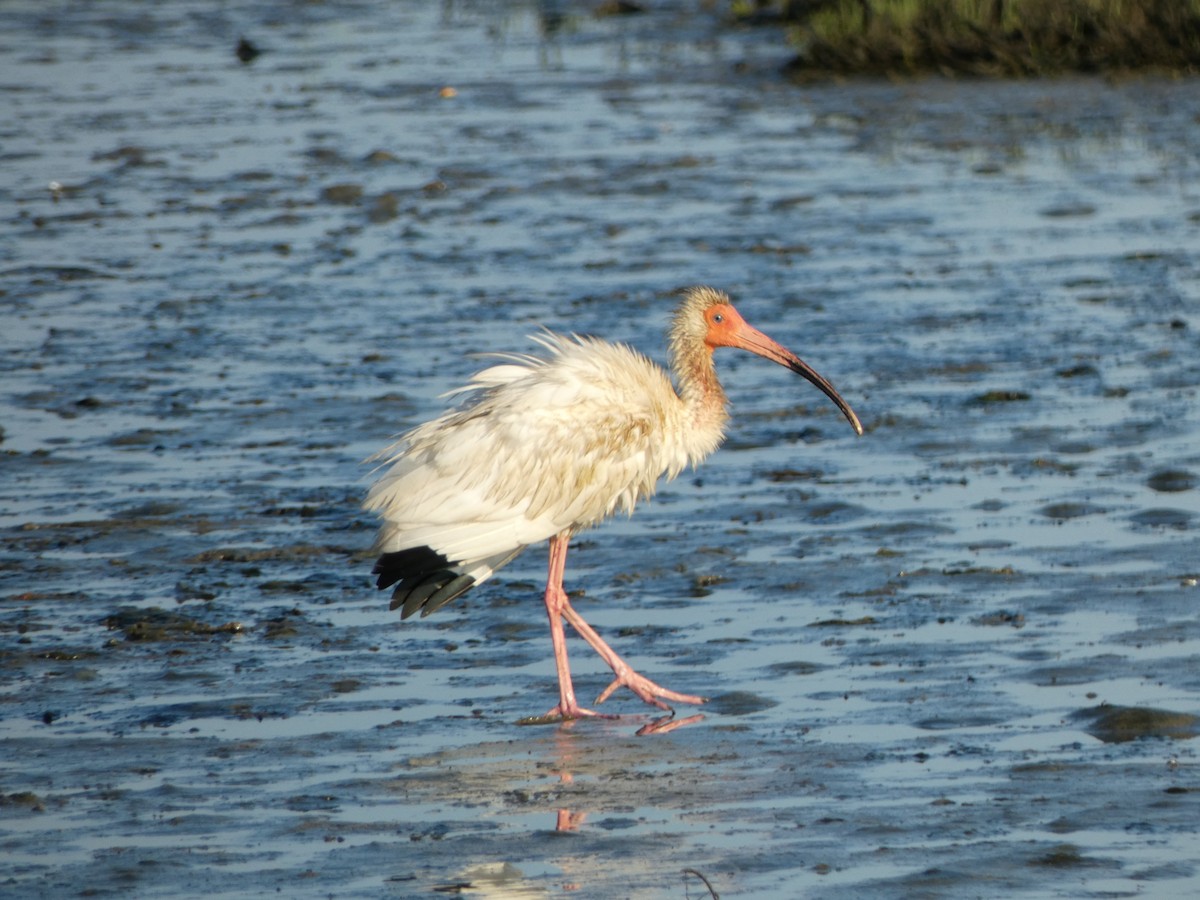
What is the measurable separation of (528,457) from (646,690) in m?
0.97

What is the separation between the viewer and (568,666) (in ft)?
25.2

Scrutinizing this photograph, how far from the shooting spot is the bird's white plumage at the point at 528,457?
7676 mm

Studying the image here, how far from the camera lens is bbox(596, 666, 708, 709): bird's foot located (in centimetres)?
741

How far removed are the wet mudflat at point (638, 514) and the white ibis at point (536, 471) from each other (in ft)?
1.01

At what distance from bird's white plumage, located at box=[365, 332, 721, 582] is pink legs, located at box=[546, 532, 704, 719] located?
172 mm

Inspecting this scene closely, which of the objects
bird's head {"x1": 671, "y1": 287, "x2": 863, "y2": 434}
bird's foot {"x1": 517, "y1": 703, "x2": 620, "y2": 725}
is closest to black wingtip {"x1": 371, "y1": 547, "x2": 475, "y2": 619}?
bird's foot {"x1": 517, "y1": 703, "x2": 620, "y2": 725}

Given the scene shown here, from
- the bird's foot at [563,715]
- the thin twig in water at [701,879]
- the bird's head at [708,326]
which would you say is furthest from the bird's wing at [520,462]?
the thin twig in water at [701,879]

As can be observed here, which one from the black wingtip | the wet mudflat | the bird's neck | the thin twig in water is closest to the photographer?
the thin twig in water

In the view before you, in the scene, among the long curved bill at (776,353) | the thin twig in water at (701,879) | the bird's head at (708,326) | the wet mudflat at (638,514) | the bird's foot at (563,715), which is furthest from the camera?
the long curved bill at (776,353)

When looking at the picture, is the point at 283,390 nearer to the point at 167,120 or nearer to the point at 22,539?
the point at 22,539

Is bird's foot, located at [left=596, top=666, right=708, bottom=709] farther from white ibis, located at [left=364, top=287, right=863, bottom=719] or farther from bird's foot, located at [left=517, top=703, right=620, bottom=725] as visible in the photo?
bird's foot, located at [left=517, top=703, right=620, bottom=725]

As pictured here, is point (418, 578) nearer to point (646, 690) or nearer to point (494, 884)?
point (646, 690)

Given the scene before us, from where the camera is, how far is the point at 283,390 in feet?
39.0

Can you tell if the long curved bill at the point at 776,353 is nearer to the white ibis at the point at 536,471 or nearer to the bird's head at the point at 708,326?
the bird's head at the point at 708,326
